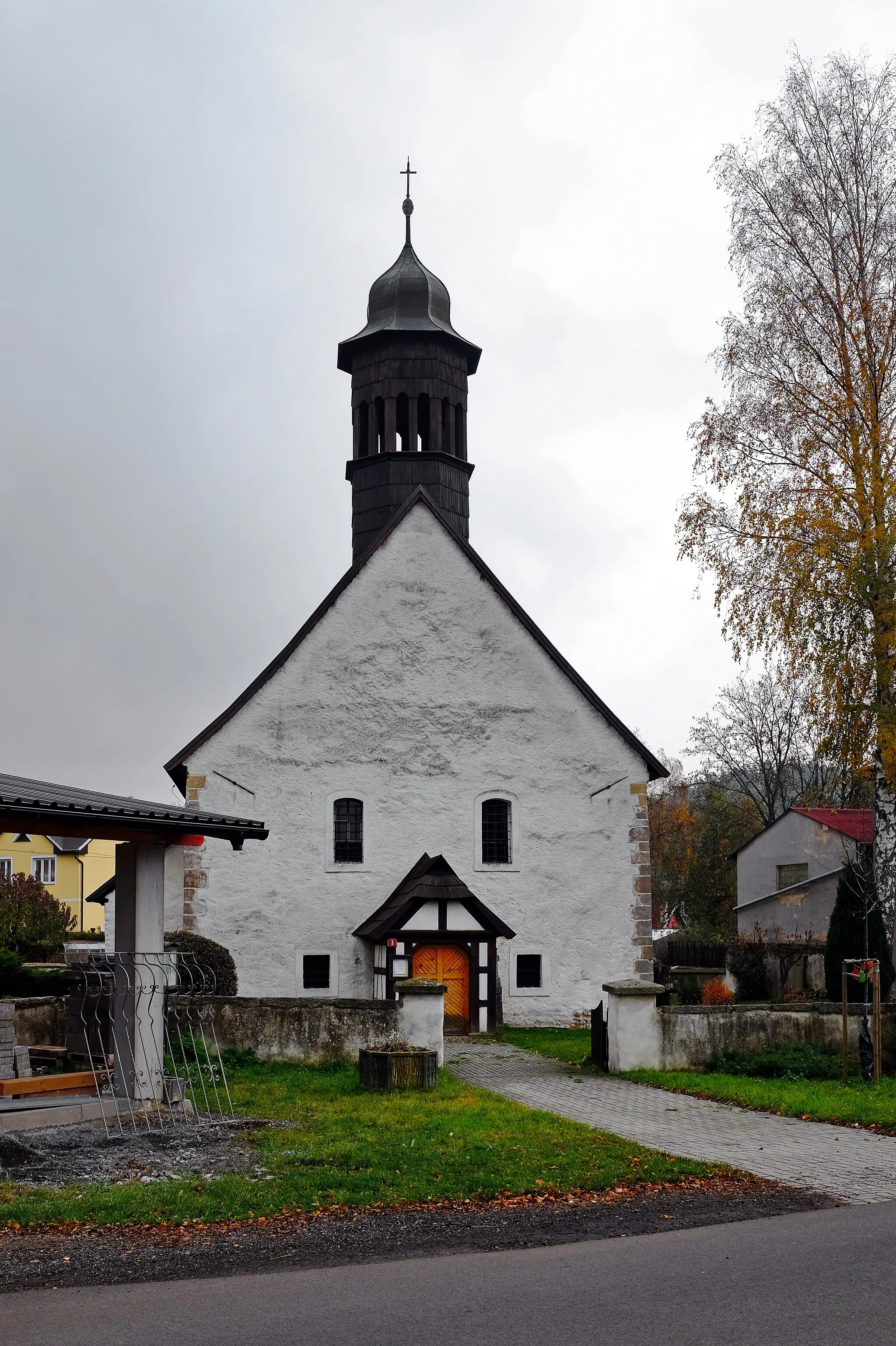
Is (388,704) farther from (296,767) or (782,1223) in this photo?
(782,1223)

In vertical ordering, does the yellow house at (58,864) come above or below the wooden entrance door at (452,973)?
above

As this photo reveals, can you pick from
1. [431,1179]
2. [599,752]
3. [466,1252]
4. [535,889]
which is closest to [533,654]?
[599,752]

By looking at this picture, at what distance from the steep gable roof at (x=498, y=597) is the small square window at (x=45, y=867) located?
4074cm

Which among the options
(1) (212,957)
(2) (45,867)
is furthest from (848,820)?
(2) (45,867)

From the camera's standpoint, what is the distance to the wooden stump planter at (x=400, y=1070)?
44.5ft

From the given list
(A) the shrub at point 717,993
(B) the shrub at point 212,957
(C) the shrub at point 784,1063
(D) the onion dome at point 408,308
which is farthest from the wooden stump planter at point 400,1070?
(D) the onion dome at point 408,308

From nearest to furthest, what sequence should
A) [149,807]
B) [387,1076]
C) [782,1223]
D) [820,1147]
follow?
[782,1223], [820,1147], [149,807], [387,1076]

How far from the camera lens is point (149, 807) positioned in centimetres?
1191

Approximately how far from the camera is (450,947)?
21.6m

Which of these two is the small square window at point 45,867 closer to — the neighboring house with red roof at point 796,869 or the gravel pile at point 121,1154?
the neighboring house with red roof at point 796,869

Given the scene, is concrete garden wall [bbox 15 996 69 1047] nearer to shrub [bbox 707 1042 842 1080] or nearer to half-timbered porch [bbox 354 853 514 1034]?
half-timbered porch [bbox 354 853 514 1034]

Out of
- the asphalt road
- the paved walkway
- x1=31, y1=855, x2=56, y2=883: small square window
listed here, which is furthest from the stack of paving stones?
x1=31, y1=855, x2=56, y2=883: small square window

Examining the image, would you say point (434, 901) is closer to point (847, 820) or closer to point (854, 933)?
point (854, 933)

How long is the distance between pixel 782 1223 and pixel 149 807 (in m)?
6.73
